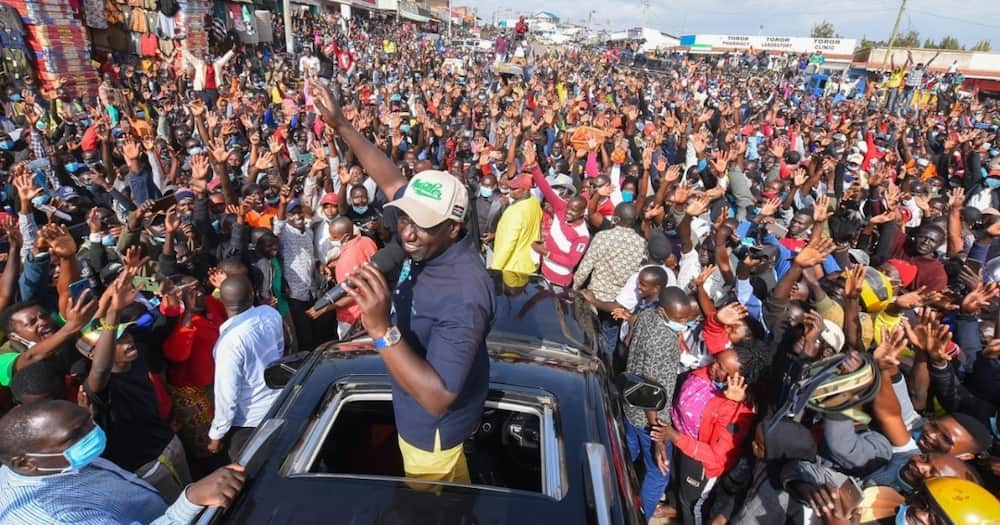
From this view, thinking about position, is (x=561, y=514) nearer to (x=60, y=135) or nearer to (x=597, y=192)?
(x=597, y=192)

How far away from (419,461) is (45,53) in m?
15.1

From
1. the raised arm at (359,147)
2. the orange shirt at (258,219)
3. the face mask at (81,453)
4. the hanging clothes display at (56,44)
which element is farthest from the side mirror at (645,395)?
the hanging clothes display at (56,44)

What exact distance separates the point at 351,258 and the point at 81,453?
2658mm

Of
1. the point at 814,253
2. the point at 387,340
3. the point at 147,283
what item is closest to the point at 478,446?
the point at 387,340

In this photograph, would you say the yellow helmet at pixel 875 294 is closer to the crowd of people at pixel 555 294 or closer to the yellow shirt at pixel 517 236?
the crowd of people at pixel 555 294

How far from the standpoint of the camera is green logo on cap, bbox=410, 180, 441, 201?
1604 mm

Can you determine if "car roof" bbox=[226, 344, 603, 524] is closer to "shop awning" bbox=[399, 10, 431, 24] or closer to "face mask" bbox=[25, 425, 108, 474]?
"face mask" bbox=[25, 425, 108, 474]

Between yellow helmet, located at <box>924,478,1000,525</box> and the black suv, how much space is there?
3.40ft

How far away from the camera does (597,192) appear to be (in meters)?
5.67

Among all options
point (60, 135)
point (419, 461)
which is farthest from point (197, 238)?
A: point (60, 135)

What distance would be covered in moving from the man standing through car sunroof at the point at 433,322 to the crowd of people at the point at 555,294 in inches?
0.8

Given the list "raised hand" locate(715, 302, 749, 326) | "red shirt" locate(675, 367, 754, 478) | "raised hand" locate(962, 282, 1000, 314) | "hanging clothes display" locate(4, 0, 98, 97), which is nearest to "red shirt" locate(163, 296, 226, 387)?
"red shirt" locate(675, 367, 754, 478)

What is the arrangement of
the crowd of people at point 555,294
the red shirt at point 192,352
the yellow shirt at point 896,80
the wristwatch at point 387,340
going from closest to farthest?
1. the wristwatch at point 387,340
2. the crowd of people at point 555,294
3. the red shirt at point 192,352
4. the yellow shirt at point 896,80

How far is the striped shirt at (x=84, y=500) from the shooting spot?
1.69 metres
